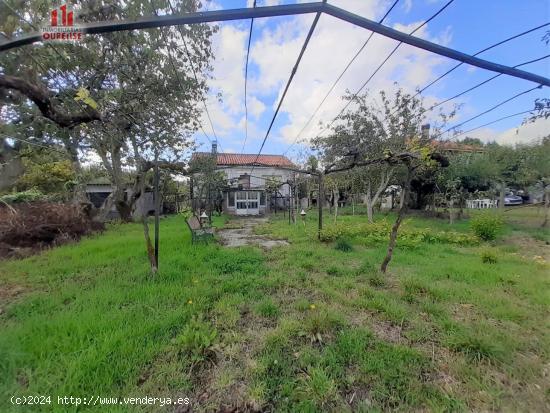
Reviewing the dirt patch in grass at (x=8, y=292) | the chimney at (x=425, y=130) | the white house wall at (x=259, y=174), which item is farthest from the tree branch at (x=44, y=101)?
the white house wall at (x=259, y=174)

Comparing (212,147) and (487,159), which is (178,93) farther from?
(487,159)

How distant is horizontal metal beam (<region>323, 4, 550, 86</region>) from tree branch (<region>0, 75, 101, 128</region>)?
2.46 metres

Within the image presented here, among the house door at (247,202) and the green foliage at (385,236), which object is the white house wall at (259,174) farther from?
the green foliage at (385,236)

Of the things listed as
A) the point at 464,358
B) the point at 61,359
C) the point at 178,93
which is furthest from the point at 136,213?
the point at 464,358

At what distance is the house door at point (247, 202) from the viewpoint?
65.9 feet

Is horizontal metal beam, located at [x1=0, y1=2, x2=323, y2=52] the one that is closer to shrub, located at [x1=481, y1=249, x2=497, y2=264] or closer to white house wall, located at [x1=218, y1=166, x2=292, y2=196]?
shrub, located at [x1=481, y1=249, x2=497, y2=264]

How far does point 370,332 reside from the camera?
263 centimetres

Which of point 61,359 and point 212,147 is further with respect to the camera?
point 212,147

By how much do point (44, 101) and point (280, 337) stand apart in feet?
10.3

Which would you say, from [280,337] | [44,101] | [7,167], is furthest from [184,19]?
[7,167]

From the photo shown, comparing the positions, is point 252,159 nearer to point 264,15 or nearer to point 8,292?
point 8,292

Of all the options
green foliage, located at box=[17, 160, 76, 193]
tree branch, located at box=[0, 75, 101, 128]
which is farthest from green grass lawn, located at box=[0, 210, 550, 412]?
green foliage, located at box=[17, 160, 76, 193]

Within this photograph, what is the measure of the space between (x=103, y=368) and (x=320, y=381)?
179cm

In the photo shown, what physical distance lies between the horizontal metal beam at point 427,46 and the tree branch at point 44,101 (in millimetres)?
2463
